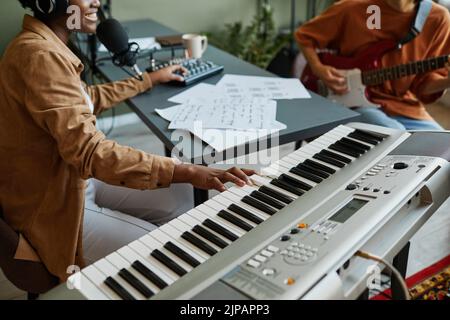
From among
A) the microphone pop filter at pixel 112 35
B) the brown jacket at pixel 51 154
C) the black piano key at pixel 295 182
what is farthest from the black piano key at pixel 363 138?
the microphone pop filter at pixel 112 35

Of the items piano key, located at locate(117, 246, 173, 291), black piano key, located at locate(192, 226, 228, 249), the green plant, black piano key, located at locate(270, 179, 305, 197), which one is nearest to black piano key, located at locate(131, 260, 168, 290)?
piano key, located at locate(117, 246, 173, 291)

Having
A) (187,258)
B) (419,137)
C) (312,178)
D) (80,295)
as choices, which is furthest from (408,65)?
(80,295)

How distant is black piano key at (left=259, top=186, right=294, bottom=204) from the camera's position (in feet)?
3.01

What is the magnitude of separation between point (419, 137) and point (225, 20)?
97.4 inches

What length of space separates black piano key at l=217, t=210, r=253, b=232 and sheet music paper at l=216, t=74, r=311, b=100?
727mm

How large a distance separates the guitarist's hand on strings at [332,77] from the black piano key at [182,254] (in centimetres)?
131

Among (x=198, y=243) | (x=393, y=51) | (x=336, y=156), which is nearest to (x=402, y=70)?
(x=393, y=51)

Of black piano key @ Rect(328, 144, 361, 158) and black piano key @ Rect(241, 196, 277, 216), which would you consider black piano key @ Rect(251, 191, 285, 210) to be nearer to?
black piano key @ Rect(241, 196, 277, 216)

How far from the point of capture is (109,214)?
4.16 ft

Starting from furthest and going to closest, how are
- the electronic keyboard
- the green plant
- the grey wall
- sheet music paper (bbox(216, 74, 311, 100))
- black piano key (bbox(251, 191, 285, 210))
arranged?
the green plant, the grey wall, sheet music paper (bbox(216, 74, 311, 100)), black piano key (bbox(251, 191, 285, 210)), the electronic keyboard

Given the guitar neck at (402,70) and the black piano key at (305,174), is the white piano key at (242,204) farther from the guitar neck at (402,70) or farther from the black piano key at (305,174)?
the guitar neck at (402,70)

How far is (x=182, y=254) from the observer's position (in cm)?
77

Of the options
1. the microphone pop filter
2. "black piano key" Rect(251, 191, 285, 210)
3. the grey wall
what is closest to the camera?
"black piano key" Rect(251, 191, 285, 210)

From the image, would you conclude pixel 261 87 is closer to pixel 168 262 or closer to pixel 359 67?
pixel 359 67
